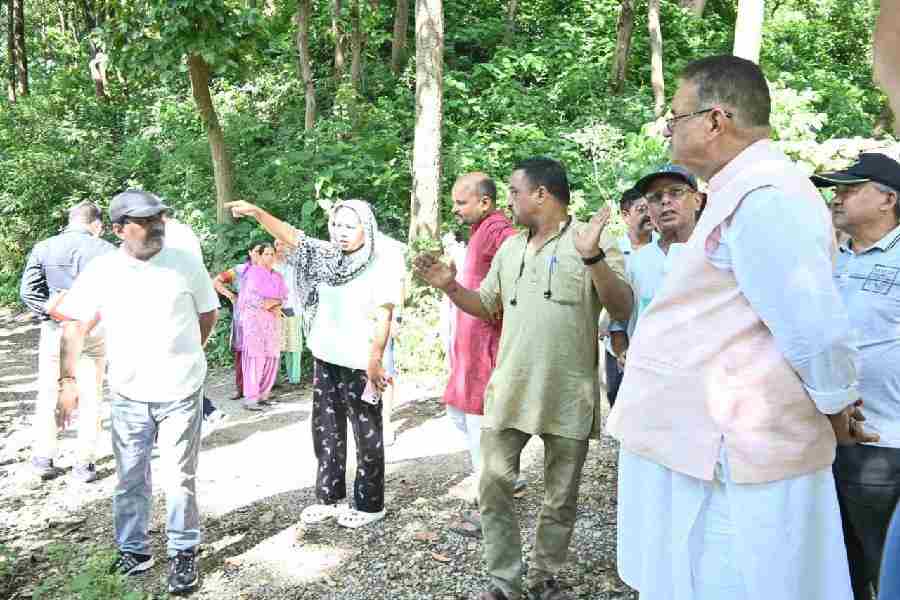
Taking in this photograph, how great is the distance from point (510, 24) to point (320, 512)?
48.7 feet

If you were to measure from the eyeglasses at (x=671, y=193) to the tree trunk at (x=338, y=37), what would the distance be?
13734mm

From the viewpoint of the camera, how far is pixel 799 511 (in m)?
2.13

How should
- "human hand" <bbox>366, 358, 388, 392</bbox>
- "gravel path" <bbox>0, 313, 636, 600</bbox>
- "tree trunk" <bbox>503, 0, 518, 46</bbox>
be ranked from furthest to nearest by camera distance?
"tree trunk" <bbox>503, 0, 518, 46</bbox> → "human hand" <bbox>366, 358, 388, 392</bbox> → "gravel path" <bbox>0, 313, 636, 600</bbox>

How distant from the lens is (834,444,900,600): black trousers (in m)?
2.82

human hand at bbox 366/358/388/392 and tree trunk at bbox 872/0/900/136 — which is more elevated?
tree trunk at bbox 872/0/900/136

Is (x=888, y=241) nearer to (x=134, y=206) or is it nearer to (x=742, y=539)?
(x=742, y=539)

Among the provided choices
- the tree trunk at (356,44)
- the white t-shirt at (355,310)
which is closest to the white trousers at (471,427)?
the white t-shirt at (355,310)

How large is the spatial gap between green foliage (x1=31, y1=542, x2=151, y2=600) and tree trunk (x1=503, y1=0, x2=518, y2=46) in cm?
1505

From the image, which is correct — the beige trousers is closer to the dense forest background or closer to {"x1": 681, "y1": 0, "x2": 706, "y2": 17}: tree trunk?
the dense forest background

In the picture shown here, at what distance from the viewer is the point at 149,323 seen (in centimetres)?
425

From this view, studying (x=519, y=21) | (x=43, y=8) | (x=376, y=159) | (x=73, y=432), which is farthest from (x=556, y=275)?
(x=43, y=8)

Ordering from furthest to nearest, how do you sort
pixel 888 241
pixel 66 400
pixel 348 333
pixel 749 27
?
pixel 749 27, pixel 348 333, pixel 66 400, pixel 888 241

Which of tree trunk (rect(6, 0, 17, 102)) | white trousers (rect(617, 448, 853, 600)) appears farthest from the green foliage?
tree trunk (rect(6, 0, 17, 102))

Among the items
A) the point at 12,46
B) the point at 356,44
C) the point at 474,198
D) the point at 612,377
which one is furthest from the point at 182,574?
the point at 12,46
